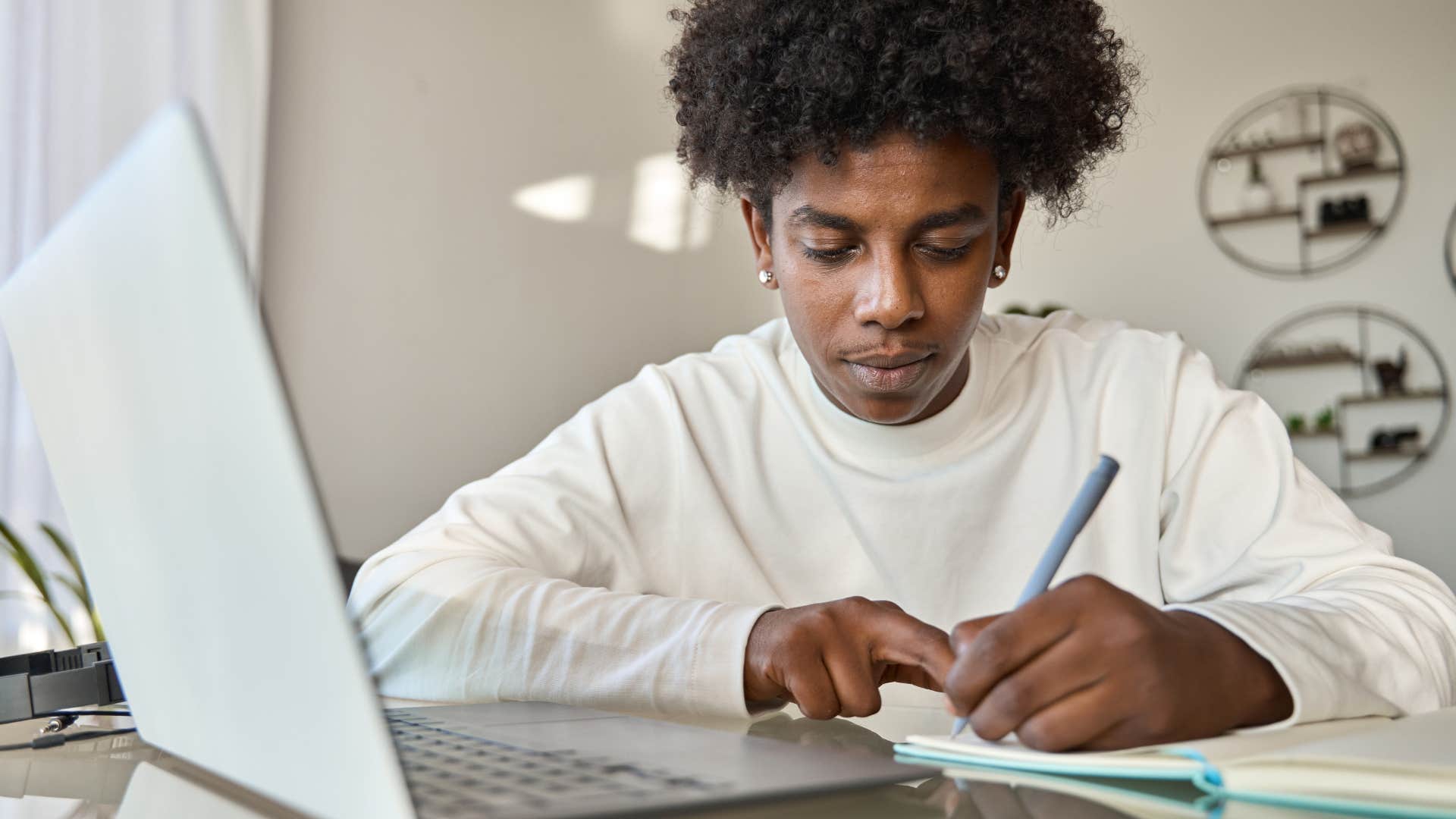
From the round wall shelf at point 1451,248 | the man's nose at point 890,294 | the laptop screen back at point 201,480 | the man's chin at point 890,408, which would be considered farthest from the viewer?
the round wall shelf at point 1451,248

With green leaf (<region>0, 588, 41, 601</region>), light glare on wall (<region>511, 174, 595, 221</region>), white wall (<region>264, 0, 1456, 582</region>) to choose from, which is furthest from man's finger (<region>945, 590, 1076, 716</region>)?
light glare on wall (<region>511, 174, 595, 221</region>)

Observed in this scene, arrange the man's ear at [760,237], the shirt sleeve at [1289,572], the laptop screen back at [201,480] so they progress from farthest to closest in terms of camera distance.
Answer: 1. the man's ear at [760,237]
2. the shirt sleeve at [1289,572]
3. the laptop screen back at [201,480]

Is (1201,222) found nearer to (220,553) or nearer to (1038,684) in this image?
(1038,684)

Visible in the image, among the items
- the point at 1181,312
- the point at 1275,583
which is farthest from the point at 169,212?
the point at 1181,312

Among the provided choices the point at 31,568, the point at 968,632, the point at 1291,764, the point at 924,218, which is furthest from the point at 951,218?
the point at 31,568

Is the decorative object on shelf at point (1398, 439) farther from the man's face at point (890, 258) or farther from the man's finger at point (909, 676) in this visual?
the man's finger at point (909, 676)

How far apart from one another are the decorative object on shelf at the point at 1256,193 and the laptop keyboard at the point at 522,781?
4.06 meters

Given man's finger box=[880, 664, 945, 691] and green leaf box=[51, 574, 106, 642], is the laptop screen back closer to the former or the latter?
man's finger box=[880, 664, 945, 691]

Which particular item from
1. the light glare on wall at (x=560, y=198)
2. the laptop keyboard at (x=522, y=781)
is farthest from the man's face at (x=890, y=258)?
the light glare on wall at (x=560, y=198)

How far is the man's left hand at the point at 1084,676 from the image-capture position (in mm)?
600

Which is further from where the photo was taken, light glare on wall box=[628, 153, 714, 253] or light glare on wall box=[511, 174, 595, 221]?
light glare on wall box=[628, 153, 714, 253]

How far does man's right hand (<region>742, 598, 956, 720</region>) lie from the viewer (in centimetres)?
75

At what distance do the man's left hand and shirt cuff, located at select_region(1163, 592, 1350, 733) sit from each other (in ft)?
0.17

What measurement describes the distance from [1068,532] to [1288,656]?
0.54ft
